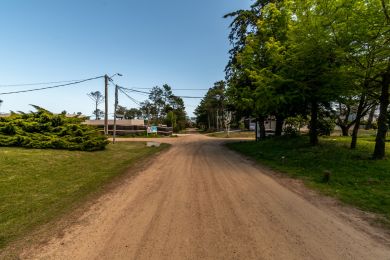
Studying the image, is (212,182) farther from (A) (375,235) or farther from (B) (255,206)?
(A) (375,235)

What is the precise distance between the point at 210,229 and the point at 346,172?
869 centimetres

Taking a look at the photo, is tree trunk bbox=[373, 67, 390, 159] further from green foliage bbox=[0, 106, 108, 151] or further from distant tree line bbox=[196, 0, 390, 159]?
green foliage bbox=[0, 106, 108, 151]

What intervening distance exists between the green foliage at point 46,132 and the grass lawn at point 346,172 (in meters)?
12.4

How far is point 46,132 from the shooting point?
19234 mm

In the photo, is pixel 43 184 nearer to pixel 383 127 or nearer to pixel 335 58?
pixel 335 58

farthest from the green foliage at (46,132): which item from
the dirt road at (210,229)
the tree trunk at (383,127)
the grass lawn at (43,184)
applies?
the tree trunk at (383,127)

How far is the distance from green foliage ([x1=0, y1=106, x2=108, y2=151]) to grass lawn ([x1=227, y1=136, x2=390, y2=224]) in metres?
12.4

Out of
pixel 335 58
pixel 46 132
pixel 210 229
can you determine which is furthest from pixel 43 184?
pixel 335 58

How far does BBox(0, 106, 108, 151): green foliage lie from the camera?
18.1 meters

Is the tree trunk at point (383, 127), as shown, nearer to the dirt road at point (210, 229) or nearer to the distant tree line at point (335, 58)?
the distant tree line at point (335, 58)

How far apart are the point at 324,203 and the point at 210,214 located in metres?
3.59

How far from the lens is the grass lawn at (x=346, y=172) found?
27.2 feet

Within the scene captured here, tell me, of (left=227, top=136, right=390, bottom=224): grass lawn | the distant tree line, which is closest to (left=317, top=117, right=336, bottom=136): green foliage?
the distant tree line

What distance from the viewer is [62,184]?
10148mm
